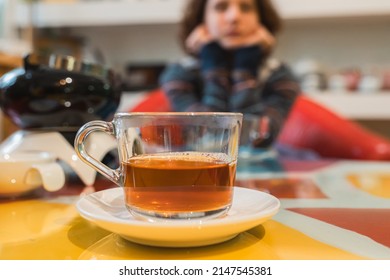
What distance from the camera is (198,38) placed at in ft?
4.82

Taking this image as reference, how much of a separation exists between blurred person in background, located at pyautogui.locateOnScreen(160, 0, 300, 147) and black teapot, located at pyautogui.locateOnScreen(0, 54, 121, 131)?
0.74m

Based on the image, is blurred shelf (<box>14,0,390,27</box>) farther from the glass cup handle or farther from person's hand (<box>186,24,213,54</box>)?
the glass cup handle

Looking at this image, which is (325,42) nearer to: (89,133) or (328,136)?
(328,136)

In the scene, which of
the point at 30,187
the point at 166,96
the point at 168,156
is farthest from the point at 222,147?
the point at 166,96

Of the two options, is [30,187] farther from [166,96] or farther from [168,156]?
[166,96]

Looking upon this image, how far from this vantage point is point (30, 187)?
52 cm

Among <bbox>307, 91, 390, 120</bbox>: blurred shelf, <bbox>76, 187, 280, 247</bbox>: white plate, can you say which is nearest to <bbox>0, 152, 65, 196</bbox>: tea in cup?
<bbox>76, 187, 280, 247</bbox>: white plate

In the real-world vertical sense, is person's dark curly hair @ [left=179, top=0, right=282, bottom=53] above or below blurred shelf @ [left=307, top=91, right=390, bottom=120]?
above

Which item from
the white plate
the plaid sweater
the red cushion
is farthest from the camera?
the plaid sweater

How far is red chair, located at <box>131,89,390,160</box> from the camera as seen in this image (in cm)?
127

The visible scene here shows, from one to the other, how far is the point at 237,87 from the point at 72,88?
0.90 meters

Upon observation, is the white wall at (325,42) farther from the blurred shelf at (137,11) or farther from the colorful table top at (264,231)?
the colorful table top at (264,231)

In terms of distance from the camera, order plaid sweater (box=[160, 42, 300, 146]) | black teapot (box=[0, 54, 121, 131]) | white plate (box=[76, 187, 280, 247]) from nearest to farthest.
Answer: white plate (box=[76, 187, 280, 247]) → black teapot (box=[0, 54, 121, 131]) → plaid sweater (box=[160, 42, 300, 146])

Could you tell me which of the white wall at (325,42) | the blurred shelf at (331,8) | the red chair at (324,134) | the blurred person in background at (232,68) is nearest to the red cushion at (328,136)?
the red chair at (324,134)
